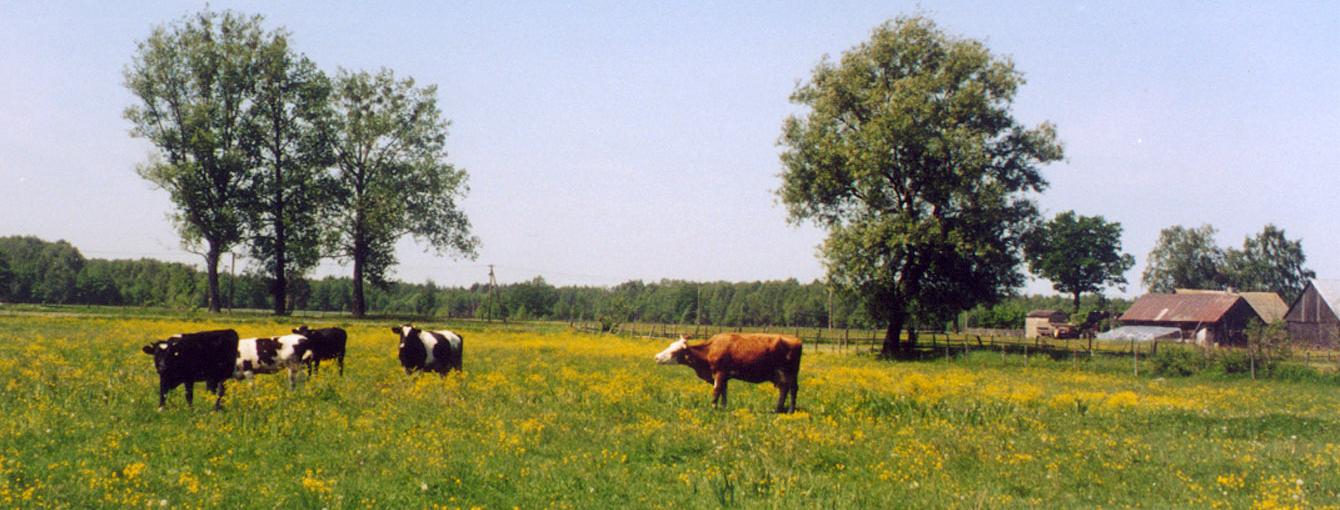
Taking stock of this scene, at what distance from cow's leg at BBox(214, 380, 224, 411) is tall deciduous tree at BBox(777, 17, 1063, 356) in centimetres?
3022

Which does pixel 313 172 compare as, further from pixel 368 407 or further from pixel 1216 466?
pixel 1216 466

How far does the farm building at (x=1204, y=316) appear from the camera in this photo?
71.1 meters

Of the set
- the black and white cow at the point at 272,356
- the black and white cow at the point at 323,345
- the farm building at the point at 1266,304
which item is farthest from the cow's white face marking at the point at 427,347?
the farm building at the point at 1266,304

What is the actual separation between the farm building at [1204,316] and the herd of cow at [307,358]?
2627 inches

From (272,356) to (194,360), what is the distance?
2.58 m

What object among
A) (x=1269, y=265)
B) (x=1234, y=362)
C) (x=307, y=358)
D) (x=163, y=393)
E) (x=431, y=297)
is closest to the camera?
(x=163, y=393)

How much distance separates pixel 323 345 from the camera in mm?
19219

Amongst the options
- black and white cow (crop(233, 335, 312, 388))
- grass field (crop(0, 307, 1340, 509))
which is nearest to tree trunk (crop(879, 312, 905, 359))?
grass field (crop(0, 307, 1340, 509))

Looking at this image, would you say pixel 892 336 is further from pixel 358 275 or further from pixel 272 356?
pixel 358 275

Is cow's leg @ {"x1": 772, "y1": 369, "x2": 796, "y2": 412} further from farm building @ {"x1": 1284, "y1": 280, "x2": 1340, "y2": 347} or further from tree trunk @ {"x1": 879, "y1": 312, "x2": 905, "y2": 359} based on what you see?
farm building @ {"x1": 1284, "y1": 280, "x2": 1340, "y2": 347}

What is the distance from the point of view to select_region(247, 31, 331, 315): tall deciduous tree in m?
52.2

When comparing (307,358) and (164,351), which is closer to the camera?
(164,351)

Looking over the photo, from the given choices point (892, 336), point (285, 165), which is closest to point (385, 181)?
point (285, 165)

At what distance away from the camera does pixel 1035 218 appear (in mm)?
40625
